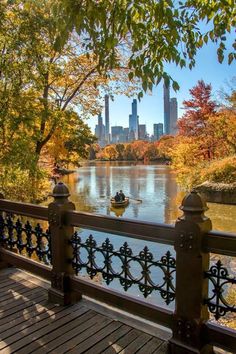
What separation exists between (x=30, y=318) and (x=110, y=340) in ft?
2.94

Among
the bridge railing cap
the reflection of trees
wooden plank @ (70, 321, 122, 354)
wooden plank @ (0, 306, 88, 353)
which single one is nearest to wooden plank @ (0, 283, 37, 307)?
A: wooden plank @ (0, 306, 88, 353)

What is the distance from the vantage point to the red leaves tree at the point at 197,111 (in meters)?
30.0

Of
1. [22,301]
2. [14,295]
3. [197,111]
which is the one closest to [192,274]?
[22,301]

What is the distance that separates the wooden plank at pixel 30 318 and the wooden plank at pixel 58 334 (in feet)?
0.91

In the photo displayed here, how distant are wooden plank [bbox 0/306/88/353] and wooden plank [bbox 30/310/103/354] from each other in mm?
146

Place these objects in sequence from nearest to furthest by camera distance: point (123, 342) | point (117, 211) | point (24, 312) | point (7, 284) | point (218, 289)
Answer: point (218, 289) → point (123, 342) → point (24, 312) → point (7, 284) → point (117, 211)

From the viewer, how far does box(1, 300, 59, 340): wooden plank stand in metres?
2.99

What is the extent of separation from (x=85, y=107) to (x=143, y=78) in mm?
12640

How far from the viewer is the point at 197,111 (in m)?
30.5

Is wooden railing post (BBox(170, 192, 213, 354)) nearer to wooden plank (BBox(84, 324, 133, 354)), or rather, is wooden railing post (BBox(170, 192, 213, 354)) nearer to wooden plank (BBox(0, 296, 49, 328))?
wooden plank (BBox(84, 324, 133, 354))

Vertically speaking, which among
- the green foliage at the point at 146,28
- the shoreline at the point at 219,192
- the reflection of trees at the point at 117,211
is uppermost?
the green foliage at the point at 146,28

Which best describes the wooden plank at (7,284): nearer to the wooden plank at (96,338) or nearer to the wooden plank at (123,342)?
the wooden plank at (96,338)

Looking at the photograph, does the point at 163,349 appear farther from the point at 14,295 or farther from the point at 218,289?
the point at 14,295

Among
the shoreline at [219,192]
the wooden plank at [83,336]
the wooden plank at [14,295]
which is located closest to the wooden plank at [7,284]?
the wooden plank at [14,295]
